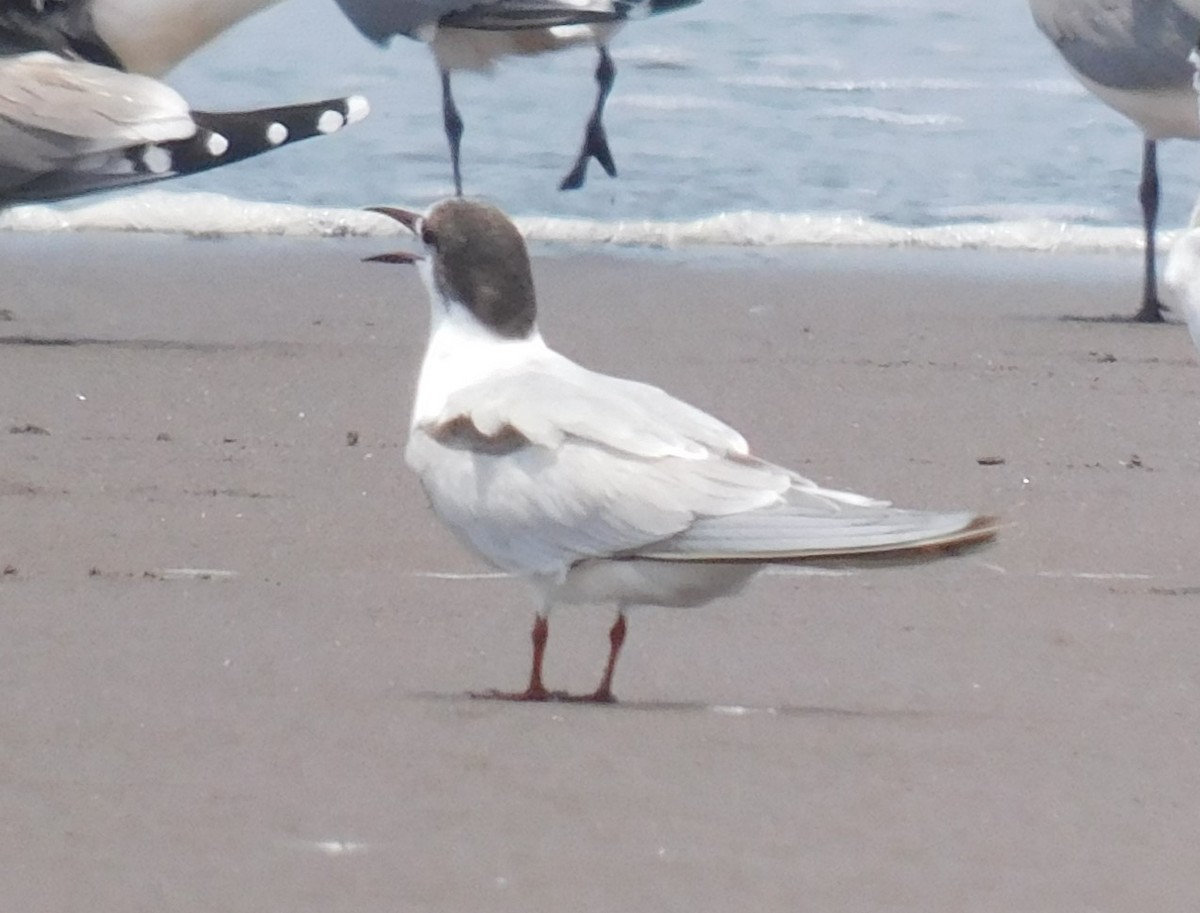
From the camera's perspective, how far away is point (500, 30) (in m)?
9.80

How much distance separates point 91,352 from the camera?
6805 millimetres

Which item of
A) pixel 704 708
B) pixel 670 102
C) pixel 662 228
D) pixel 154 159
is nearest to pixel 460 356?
pixel 704 708

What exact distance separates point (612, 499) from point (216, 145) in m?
3.66

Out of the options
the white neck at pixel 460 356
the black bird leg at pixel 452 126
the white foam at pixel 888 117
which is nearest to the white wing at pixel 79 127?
the black bird leg at pixel 452 126

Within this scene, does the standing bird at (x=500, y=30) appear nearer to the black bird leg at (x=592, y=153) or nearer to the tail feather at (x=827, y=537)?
the black bird leg at (x=592, y=153)

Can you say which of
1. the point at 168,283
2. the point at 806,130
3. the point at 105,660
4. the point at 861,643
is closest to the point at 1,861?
the point at 105,660

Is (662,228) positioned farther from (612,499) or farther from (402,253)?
(612,499)

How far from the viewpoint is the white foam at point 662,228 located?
9.24 m

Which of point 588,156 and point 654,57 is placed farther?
point 654,57

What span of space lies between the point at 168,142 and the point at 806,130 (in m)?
4.25

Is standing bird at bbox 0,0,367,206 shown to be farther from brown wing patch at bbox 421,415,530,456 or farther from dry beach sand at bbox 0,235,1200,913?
brown wing patch at bbox 421,415,530,456

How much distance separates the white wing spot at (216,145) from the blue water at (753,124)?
2367 mm

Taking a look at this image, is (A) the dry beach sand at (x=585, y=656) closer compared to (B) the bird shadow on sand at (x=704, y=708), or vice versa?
(A) the dry beach sand at (x=585, y=656)

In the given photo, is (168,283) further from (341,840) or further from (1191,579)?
(341,840)
